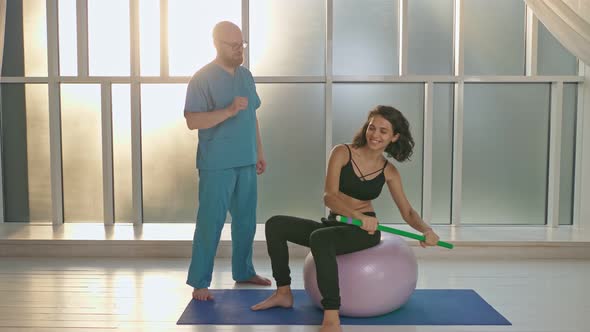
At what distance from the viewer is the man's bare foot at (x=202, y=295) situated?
2.63 m

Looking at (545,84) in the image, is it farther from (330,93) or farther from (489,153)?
(330,93)

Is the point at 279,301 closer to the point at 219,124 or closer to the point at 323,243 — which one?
the point at 323,243

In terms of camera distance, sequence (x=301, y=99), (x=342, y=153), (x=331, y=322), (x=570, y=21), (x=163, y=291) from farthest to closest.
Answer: (x=301, y=99) < (x=570, y=21) < (x=163, y=291) < (x=342, y=153) < (x=331, y=322)

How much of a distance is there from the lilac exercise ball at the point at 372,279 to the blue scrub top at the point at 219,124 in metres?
0.66

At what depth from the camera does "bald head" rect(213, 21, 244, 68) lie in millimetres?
2602

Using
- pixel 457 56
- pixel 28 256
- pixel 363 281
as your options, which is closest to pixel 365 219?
pixel 363 281

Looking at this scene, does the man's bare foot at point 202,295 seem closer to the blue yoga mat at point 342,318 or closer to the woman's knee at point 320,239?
the blue yoga mat at point 342,318

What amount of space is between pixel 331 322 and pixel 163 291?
1036 millimetres

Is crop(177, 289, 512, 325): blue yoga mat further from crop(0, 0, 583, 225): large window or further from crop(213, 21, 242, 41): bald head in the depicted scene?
crop(0, 0, 583, 225): large window

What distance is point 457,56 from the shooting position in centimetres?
393

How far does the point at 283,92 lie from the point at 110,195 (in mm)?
1478

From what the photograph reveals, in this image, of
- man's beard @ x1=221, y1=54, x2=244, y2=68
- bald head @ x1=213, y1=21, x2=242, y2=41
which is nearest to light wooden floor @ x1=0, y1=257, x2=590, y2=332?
man's beard @ x1=221, y1=54, x2=244, y2=68

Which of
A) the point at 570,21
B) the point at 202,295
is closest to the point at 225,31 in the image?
the point at 202,295

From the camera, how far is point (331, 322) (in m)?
2.14
